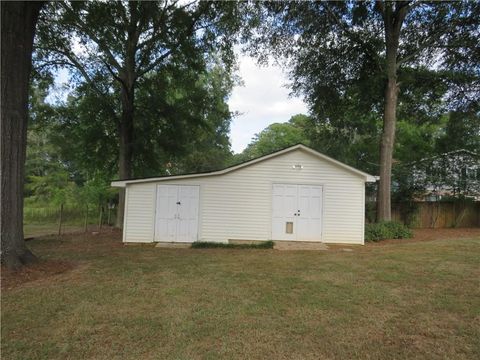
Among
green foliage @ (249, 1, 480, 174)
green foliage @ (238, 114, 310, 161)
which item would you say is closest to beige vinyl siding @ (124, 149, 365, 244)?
green foliage @ (249, 1, 480, 174)

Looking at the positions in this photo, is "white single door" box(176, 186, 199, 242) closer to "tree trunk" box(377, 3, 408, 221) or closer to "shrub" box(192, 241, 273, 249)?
"shrub" box(192, 241, 273, 249)

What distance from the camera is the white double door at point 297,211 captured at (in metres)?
11.1

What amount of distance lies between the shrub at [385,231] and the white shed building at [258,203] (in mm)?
1077

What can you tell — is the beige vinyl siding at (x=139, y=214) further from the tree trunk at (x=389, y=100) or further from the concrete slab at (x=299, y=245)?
the tree trunk at (x=389, y=100)

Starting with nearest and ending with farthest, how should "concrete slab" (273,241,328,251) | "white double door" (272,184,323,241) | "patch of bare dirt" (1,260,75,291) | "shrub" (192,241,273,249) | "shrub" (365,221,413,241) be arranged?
"patch of bare dirt" (1,260,75,291)
"concrete slab" (273,241,328,251)
"shrub" (192,241,273,249)
"white double door" (272,184,323,241)
"shrub" (365,221,413,241)

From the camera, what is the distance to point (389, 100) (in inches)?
548

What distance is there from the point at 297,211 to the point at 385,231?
3.95 m

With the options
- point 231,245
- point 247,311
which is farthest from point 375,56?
point 247,311

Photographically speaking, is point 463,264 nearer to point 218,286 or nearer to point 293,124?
point 218,286

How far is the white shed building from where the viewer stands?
1082 centimetres

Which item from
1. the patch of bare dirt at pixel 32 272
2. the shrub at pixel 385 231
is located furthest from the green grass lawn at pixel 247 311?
the shrub at pixel 385 231

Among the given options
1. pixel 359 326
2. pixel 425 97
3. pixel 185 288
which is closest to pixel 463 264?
pixel 359 326

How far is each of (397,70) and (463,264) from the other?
1028cm

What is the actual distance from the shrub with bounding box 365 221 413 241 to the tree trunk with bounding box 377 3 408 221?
3.16ft
